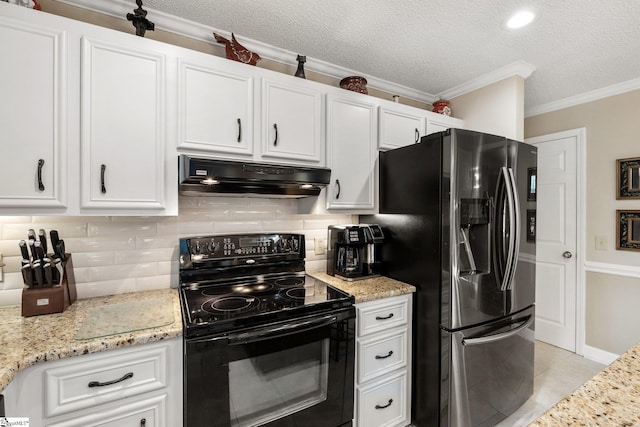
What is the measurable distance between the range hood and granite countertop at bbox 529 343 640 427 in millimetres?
1425

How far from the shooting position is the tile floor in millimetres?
2061

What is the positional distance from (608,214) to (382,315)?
100.0 inches

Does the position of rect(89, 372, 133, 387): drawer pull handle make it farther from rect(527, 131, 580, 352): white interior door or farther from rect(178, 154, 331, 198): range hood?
rect(527, 131, 580, 352): white interior door

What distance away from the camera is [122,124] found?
1423mm

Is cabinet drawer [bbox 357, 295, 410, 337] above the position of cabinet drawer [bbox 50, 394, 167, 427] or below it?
above

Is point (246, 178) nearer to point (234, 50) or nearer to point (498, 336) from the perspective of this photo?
point (234, 50)

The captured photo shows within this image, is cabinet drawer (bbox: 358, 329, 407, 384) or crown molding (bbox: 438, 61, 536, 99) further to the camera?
crown molding (bbox: 438, 61, 536, 99)

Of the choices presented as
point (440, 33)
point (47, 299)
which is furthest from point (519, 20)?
point (47, 299)

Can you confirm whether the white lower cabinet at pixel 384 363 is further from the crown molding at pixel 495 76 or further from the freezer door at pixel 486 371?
the crown molding at pixel 495 76

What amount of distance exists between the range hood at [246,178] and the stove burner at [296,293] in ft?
2.04

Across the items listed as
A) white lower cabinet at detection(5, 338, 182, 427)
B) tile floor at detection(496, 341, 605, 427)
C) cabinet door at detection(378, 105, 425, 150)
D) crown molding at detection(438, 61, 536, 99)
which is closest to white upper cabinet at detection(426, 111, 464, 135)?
cabinet door at detection(378, 105, 425, 150)

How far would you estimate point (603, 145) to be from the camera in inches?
107

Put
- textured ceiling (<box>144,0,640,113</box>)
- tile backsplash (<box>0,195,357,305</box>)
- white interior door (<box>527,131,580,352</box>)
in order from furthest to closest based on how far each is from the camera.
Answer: white interior door (<box>527,131,580,352</box>), textured ceiling (<box>144,0,640,113</box>), tile backsplash (<box>0,195,357,305</box>)

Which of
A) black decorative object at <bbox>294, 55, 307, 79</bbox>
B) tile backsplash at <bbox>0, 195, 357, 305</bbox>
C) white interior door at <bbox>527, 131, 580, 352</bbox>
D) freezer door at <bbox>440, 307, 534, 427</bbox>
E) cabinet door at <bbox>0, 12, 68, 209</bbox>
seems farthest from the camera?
white interior door at <bbox>527, 131, 580, 352</bbox>
